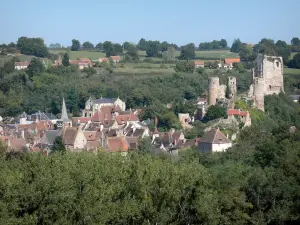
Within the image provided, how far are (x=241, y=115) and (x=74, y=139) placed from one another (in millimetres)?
13077

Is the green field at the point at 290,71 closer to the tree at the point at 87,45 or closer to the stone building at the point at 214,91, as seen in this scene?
the stone building at the point at 214,91

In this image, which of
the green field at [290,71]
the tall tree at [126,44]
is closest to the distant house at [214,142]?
the green field at [290,71]

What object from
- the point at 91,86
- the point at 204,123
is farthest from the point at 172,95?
the point at 204,123

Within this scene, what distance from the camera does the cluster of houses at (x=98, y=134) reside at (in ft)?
155

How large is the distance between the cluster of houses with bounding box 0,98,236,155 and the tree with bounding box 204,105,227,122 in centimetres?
332

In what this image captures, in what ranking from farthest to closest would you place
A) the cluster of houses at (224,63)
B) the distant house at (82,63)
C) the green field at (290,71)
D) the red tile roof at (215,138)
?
the cluster of houses at (224,63) < the distant house at (82,63) < the green field at (290,71) < the red tile roof at (215,138)

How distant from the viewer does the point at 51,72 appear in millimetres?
84438

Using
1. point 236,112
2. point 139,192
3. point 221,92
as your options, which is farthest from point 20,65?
point 139,192

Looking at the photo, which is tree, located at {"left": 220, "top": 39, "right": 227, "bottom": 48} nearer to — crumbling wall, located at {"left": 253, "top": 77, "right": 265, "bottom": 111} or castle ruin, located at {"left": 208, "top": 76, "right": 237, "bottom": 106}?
castle ruin, located at {"left": 208, "top": 76, "right": 237, "bottom": 106}

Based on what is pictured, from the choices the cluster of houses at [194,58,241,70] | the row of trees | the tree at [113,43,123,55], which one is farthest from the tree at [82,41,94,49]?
the cluster of houses at [194,58,241,70]

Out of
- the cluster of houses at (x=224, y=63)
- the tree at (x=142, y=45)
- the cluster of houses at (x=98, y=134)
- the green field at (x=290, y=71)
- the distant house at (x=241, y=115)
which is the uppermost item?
the tree at (x=142, y=45)

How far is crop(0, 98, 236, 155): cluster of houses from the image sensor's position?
47.3 meters

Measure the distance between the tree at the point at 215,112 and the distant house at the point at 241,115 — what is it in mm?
741

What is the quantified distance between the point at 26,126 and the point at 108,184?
35251 millimetres
